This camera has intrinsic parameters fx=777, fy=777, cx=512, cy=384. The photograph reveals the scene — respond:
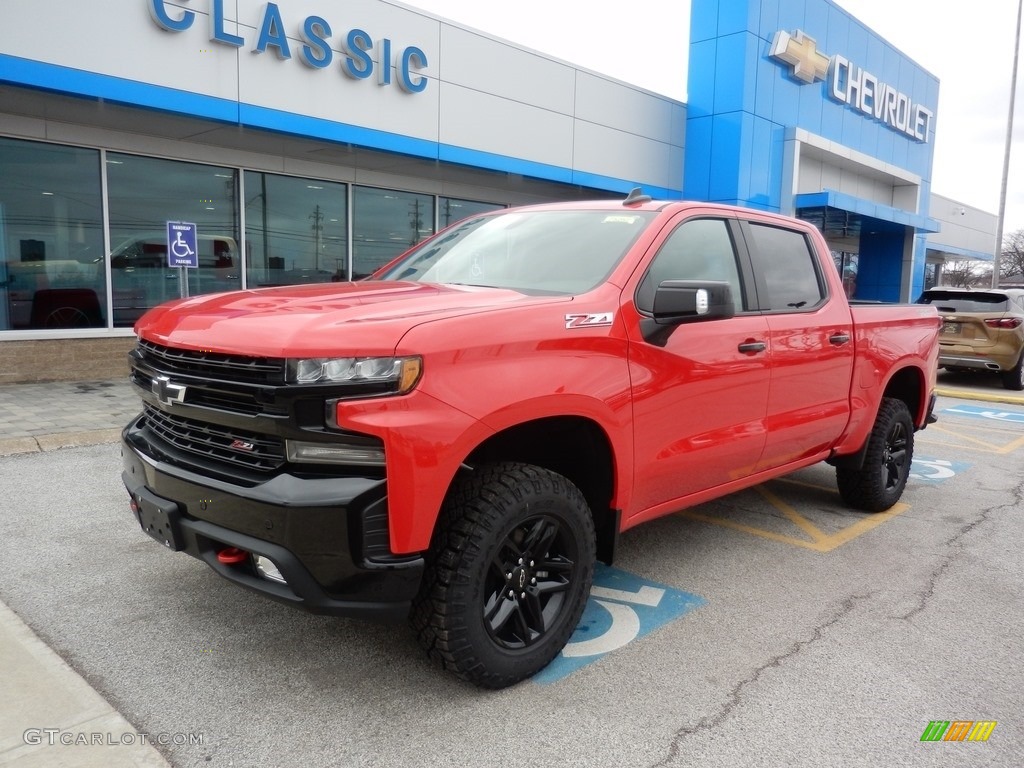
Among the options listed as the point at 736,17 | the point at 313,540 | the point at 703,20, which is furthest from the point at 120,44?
the point at 703,20

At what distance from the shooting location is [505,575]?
2.86 meters

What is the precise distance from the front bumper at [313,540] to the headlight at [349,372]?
1.01 feet

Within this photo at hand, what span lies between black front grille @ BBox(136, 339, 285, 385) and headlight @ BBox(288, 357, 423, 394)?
0.06m

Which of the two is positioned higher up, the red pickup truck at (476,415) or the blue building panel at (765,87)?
the blue building panel at (765,87)

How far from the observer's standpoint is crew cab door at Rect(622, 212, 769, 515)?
10.9ft

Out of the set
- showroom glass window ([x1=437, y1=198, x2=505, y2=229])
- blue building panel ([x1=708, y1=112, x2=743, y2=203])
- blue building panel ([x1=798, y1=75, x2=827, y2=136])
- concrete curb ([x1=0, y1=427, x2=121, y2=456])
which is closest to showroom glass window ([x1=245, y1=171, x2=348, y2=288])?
showroom glass window ([x1=437, y1=198, x2=505, y2=229])

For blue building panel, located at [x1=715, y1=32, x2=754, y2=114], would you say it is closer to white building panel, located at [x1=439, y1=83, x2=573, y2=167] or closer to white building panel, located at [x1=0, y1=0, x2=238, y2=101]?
white building panel, located at [x1=439, y1=83, x2=573, y2=167]

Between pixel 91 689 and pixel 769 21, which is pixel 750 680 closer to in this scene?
pixel 91 689

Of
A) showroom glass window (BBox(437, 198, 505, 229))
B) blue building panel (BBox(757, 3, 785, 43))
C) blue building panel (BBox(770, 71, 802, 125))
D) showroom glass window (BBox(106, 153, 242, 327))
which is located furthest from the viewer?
blue building panel (BBox(770, 71, 802, 125))

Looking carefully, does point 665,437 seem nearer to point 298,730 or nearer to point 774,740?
point 774,740

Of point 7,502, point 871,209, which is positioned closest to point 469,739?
point 7,502

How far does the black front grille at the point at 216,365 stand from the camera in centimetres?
250

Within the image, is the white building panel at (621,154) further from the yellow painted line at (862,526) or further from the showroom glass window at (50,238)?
the yellow painted line at (862,526)

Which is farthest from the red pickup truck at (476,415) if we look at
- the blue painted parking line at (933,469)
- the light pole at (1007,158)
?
the light pole at (1007,158)
